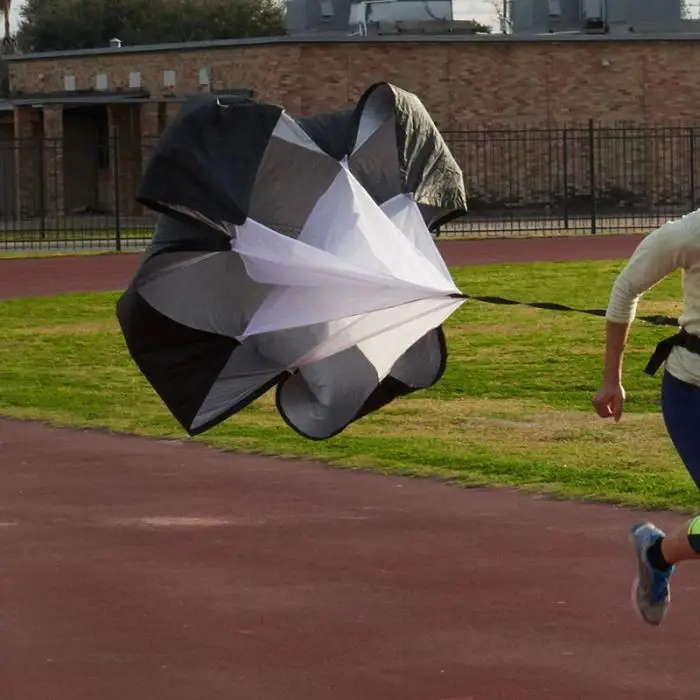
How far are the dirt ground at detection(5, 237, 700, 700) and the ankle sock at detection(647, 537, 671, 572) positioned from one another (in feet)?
1.08

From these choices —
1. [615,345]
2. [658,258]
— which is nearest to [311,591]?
[615,345]

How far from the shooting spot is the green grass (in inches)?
454

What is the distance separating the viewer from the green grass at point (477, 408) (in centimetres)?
1154

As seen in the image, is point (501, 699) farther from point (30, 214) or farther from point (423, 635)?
point (30, 214)

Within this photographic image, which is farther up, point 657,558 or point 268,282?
point 268,282

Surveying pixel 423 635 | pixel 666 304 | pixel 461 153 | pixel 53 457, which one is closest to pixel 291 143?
pixel 423 635

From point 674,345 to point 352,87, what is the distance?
1679 inches

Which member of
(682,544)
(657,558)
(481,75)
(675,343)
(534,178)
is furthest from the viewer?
(481,75)

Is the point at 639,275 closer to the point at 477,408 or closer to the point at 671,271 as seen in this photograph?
the point at 671,271

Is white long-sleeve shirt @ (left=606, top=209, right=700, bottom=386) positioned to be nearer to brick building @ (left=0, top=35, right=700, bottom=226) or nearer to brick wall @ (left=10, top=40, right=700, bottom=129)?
brick building @ (left=0, top=35, right=700, bottom=226)

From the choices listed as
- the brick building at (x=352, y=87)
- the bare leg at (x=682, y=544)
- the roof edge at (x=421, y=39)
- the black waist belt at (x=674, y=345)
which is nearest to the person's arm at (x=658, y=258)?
the black waist belt at (x=674, y=345)

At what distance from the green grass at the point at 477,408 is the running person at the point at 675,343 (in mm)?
3707

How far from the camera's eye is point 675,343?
6320 mm

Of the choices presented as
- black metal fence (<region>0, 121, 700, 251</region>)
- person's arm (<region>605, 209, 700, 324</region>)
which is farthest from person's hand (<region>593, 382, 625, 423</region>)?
black metal fence (<region>0, 121, 700, 251</region>)
